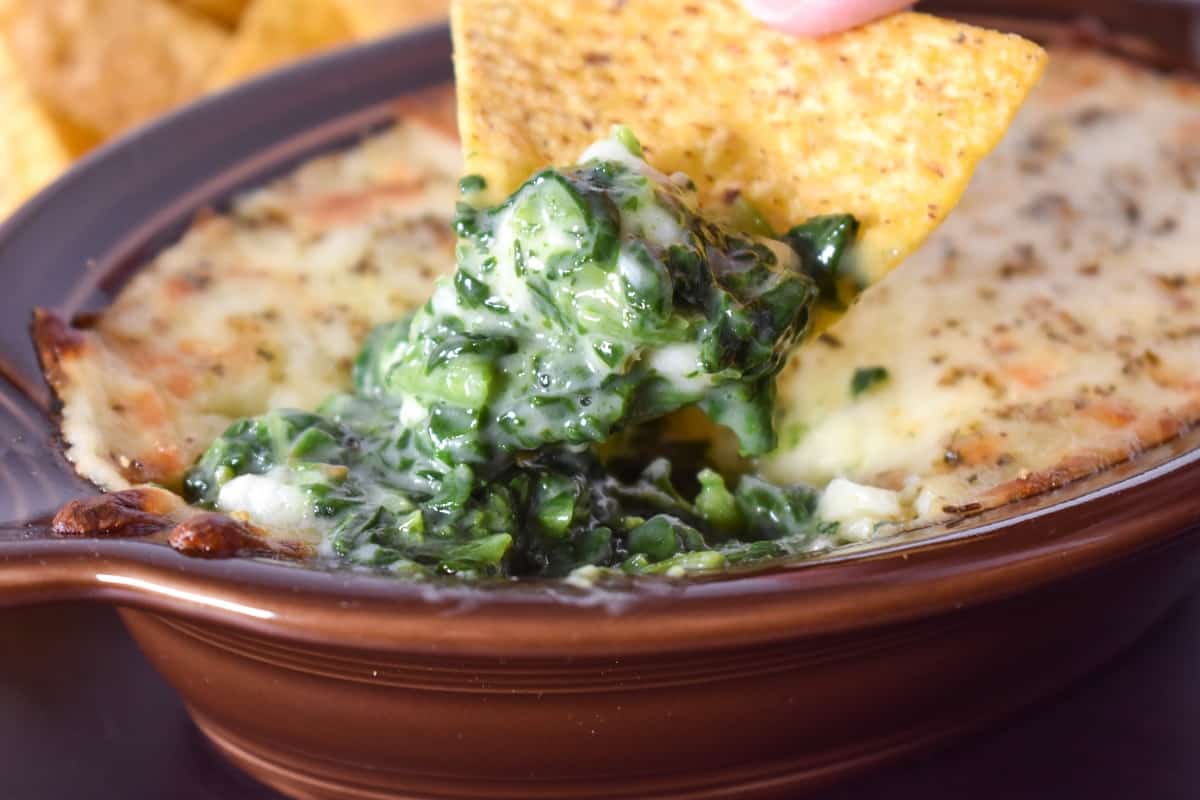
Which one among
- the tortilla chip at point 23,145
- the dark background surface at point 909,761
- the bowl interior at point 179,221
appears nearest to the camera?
the bowl interior at point 179,221

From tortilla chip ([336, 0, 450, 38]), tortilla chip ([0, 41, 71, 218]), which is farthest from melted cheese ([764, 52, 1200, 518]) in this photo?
tortilla chip ([0, 41, 71, 218])

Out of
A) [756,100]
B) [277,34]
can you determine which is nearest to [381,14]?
[277,34]

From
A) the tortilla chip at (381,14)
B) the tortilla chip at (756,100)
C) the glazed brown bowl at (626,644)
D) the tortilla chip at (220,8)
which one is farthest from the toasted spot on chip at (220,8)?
the glazed brown bowl at (626,644)

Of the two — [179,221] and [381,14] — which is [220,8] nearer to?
[381,14]

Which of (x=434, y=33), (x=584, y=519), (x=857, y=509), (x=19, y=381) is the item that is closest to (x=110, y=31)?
(x=434, y=33)

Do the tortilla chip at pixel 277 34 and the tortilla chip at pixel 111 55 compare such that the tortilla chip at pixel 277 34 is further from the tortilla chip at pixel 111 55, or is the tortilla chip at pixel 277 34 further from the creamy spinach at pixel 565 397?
the creamy spinach at pixel 565 397

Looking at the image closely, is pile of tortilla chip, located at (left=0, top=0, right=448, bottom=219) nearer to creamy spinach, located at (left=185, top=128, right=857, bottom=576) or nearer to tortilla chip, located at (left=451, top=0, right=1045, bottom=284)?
tortilla chip, located at (left=451, top=0, right=1045, bottom=284)
